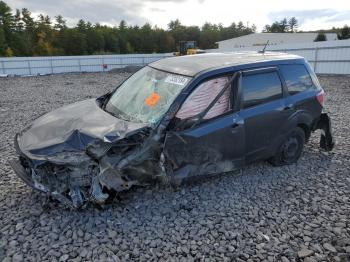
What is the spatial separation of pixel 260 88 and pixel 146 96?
1.67 meters

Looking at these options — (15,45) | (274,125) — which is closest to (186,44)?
(274,125)

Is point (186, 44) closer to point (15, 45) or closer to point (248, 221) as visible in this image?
point (248, 221)

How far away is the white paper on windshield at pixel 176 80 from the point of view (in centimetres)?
360

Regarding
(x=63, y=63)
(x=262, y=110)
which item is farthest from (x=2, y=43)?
(x=262, y=110)

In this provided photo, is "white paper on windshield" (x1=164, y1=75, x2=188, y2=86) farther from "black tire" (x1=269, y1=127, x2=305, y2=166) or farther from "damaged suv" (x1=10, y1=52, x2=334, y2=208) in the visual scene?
"black tire" (x1=269, y1=127, x2=305, y2=166)

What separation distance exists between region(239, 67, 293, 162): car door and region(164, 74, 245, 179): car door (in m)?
0.16

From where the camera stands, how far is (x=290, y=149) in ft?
15.1

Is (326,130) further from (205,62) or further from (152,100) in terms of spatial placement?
(152,100)

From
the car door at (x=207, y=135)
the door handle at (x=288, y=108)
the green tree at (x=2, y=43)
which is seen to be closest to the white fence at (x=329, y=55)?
the door handle at (x=288, y=108)

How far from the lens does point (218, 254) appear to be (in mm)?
2779

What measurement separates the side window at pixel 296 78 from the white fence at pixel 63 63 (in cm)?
2690

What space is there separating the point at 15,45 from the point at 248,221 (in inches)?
2573

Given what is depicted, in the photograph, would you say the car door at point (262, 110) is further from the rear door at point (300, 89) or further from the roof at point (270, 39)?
the roof at point (270, 39)

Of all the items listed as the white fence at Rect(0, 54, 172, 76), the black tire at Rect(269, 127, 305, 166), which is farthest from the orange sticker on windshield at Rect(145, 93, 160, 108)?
the white fence at Rect(0, 54, 172, 76)
